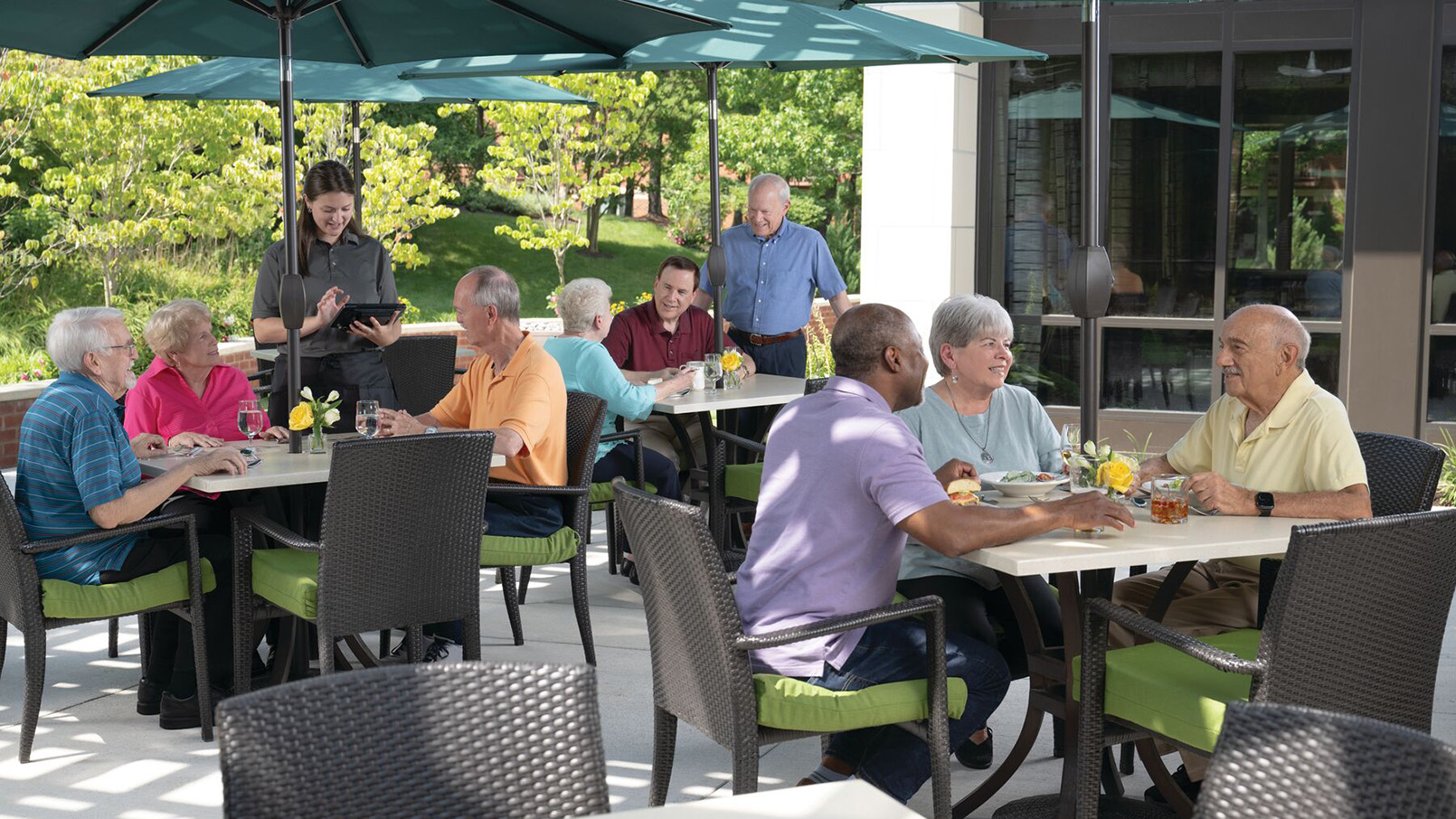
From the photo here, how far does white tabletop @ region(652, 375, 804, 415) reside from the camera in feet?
20.4

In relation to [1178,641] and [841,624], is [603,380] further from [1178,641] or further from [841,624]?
[1178,641]

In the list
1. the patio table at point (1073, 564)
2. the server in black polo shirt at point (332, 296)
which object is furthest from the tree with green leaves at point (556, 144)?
the patio table at point (1073, 564)

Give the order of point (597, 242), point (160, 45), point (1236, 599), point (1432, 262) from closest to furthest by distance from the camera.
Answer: point (1236, 599) < point (160, 45) < point (1432, 262) < point (597, 242)

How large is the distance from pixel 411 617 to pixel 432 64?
4769 millimetres

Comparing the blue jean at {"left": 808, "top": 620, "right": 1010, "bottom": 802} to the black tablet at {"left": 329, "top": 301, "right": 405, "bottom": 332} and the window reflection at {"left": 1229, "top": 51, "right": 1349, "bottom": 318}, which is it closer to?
the black tablet at {"left": 329, "top": 301, "right": 405, "bottom": 332}

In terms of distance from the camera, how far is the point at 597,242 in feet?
94.2

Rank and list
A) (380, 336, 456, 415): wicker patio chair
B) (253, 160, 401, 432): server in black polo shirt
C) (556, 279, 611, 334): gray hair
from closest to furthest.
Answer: (253, 160, 401, 432): server in black polo shirt, (556, 279, 611, 334): gray hair, (380, 336, 456, 415): wicker patio chair

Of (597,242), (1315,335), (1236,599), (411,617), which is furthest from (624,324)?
(597,242)

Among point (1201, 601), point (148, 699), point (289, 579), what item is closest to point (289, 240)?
point (289, 579)

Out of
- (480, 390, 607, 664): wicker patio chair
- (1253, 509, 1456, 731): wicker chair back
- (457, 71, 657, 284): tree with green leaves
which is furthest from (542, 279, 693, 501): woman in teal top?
(457, 71, 657, 284): tree with green leaves

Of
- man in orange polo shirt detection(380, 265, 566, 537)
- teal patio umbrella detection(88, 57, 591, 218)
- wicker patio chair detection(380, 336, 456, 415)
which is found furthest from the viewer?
wicker patio chair detection(380, 336, 456, 415)

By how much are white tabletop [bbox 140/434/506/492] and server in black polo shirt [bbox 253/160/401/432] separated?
111 cm

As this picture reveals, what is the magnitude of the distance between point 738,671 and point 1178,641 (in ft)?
3.10

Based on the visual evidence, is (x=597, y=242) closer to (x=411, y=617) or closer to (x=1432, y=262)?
(x=1432, y=262)
